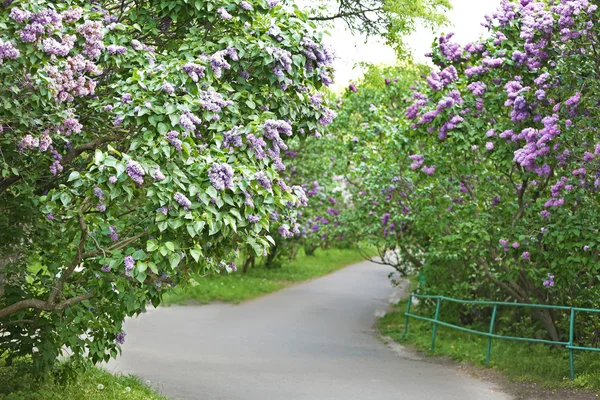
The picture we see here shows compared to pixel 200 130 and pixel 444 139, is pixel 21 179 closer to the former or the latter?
pixel 200 130

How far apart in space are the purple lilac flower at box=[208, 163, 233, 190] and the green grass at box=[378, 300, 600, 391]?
6401 mm

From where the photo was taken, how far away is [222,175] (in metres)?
5.34

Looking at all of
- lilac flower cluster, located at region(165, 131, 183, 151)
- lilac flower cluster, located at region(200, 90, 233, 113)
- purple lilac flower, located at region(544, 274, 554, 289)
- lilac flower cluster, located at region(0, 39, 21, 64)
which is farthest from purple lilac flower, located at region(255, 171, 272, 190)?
purple lilac flower, located at region(544, 274, 554, 289)

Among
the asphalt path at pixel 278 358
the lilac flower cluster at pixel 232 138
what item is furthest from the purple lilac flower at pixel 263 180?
the asphalt path at pixel 278 358

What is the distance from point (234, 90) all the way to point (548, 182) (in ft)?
21.5

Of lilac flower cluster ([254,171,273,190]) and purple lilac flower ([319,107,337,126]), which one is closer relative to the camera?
lilac flower cluster ([254,171,273,190])

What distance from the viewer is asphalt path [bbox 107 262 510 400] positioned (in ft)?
31.0

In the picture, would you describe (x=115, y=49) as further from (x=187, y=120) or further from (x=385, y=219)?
(x=385, y=219)

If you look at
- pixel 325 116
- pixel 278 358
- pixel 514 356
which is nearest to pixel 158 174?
pixel 325 116

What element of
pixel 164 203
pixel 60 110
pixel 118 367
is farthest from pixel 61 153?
pixel 118 367

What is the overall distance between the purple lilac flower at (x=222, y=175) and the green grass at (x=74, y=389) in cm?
361

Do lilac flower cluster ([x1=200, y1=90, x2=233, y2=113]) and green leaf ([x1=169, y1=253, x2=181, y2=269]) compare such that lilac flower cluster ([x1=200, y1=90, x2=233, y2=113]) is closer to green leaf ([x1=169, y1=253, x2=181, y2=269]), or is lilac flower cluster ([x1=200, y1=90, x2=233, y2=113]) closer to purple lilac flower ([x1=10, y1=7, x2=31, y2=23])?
green leaf ([x1=169, y1=253, x2=181, y2=269])

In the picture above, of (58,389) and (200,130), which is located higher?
(200,130)

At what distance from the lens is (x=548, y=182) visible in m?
11.5
